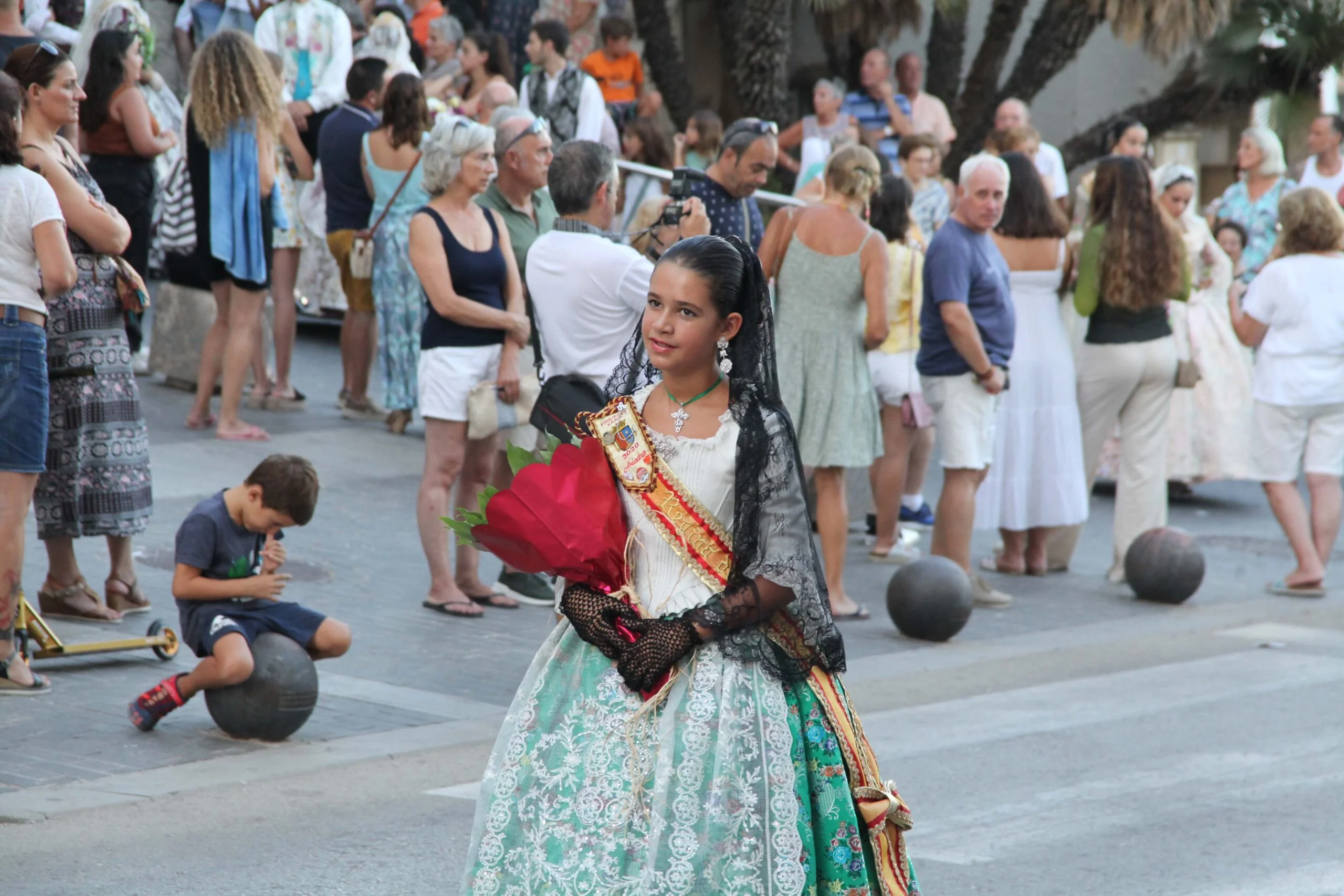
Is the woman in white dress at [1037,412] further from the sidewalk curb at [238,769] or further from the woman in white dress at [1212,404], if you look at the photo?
the sidewalk curb at [238,769]

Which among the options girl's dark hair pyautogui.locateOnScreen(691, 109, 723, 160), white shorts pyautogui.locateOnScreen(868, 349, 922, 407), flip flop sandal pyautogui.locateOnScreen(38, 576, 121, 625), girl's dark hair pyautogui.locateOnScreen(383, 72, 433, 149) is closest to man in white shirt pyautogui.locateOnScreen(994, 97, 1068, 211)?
girl's dark hair pyautogui.locateOnScreen(691, 109, 723, 160)

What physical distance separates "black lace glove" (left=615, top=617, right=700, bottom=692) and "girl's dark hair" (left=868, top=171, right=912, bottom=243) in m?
6.98

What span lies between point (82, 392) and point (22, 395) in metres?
0.81

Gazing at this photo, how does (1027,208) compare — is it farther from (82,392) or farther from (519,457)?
(519,457)

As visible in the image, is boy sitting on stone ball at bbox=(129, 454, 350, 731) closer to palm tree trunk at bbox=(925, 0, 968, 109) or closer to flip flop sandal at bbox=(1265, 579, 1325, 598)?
flip flop sandal at bbox=(1265, 579, 1325, 598)

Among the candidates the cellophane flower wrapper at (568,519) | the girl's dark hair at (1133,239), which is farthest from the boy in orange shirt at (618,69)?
the cellophane flower wrapper at (568,519)

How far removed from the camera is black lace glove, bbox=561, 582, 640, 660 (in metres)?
3.75

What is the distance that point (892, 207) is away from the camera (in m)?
10.5

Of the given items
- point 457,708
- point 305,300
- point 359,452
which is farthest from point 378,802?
point 305,300

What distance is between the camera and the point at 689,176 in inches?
363

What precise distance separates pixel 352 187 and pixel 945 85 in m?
8.65

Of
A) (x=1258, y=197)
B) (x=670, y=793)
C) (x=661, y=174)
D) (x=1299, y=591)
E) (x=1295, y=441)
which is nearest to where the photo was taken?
(x=670, y=793)

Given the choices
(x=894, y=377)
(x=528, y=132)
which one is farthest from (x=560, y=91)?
(x=528, y=132)

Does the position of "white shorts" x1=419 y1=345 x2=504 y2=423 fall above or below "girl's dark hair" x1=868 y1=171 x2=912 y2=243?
below
